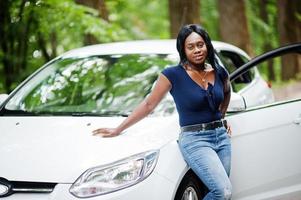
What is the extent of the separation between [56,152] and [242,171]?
1538mm

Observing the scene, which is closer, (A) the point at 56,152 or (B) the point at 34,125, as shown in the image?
(A) the point at 56,152

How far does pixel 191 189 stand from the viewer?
178 inches

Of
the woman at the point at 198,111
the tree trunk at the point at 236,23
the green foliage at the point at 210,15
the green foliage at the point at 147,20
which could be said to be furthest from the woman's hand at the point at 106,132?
the green foliage at the point at 147,20

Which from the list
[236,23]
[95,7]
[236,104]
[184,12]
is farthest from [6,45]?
[236,23]

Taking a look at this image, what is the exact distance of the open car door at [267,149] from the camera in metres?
4.95

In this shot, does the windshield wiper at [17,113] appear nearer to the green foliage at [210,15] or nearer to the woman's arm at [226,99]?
the woman's arm at [226,99]

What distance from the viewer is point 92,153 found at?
416cm

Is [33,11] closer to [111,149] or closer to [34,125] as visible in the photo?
[34,125]

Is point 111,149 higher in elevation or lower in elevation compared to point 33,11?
lower

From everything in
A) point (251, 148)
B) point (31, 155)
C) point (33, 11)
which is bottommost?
point (251, 148)

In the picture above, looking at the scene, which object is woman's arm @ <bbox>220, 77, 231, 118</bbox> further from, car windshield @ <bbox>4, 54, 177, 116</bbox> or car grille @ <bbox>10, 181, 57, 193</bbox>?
car grille @ <bbox>10, 181, 57, 193</bbox>

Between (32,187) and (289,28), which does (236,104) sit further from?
(289,28)

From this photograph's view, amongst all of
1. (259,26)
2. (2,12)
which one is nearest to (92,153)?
(2,12)

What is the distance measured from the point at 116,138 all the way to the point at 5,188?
2.70ft
